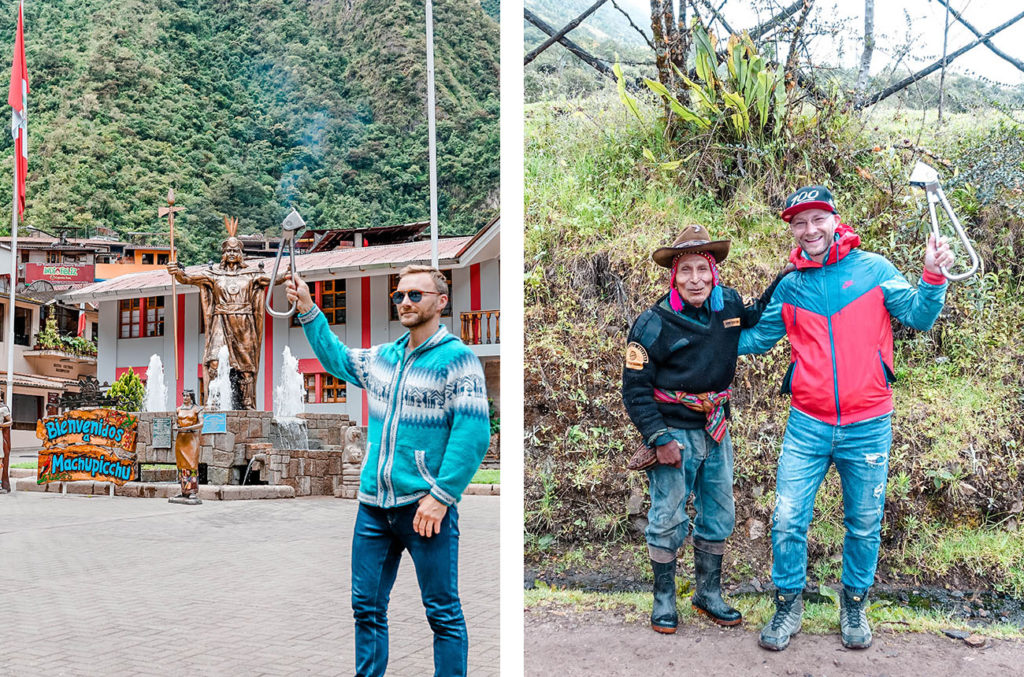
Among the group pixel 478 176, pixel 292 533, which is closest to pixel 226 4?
pixel 478 176

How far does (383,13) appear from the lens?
17.6m

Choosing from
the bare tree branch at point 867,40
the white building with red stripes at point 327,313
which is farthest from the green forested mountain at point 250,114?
the bare tree branch at point 867,40

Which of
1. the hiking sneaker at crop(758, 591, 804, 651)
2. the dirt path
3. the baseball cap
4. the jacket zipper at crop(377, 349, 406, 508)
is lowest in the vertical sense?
the dirt path

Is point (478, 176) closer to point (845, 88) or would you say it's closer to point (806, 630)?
point (845, 88)

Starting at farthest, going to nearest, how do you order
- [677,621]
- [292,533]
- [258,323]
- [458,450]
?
[258,323], [292,533], [677,621], [458,450]

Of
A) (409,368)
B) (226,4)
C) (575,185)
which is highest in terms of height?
(226,4)

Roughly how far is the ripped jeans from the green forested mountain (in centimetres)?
746

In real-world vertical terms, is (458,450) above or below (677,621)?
above

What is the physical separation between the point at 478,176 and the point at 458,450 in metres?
9.69

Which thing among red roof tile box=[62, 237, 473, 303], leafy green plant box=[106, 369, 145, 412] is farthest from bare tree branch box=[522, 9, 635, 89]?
leafy green plant box=[106, 369, 145, 412]

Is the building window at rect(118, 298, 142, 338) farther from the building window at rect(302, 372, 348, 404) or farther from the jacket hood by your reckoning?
the jacket hood

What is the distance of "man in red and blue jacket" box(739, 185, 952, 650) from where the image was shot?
3.12m

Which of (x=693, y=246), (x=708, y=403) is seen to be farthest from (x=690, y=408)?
(x=693, y=246)

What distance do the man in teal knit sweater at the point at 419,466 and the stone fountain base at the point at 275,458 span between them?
769cm
